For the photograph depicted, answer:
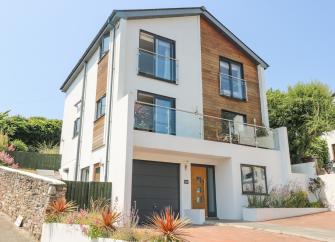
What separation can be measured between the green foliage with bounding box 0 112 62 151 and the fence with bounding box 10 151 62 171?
5004 millimetres

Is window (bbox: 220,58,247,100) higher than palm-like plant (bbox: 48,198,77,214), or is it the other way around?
window (bbox: 220,58,247,100)

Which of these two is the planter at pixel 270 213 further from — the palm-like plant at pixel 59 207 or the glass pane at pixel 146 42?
the glass pane at pixel 146 42

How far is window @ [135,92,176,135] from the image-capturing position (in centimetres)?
1303

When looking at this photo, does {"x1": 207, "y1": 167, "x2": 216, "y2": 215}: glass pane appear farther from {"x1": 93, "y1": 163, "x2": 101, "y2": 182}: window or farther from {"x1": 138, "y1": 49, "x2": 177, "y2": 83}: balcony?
{"x1": 93, "y1": 163, "x2": 101, "y2": 182}: window

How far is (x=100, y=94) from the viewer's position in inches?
628

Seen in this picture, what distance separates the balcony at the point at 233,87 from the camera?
1789cm

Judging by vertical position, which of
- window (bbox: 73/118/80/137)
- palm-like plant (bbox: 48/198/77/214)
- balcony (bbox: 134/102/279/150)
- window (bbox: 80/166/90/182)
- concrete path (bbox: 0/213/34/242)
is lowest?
concrete path (bbox: 0/213/34/242)

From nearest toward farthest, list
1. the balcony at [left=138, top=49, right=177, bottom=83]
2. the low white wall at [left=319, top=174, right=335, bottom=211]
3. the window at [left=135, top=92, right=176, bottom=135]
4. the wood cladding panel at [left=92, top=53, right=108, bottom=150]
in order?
the window at [left=135, top=92, right=176, bottom=135], the wood cladding panel at [left=92, top=53, right=108, bottom=150], the balcony at [left=138, top=49, right=177, bottom=83], the low white wall at [left=319, top=174, right=335, bottom=211]

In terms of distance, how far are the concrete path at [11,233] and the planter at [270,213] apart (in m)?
8.69

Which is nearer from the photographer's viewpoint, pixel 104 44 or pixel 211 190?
pixel 211 190

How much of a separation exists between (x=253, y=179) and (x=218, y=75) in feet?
19.4

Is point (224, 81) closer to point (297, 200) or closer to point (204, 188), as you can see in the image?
point (204, 188)

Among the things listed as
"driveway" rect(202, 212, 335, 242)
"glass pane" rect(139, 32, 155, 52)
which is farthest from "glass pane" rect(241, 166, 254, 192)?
"glass pane" rect(139, 32, 155, 52)

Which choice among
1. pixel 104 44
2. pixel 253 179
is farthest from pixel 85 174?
pixel 253 179
